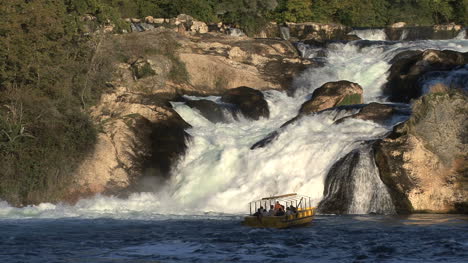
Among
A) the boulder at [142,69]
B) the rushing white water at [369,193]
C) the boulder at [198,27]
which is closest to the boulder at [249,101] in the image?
the boulder at [142,69]

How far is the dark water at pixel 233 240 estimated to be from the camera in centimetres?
2427

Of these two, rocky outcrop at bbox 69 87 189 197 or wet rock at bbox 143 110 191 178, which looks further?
wet rock at bbox 143 110 191 178

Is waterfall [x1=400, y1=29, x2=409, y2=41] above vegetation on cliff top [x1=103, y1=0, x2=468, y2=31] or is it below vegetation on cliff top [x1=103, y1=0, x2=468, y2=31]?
below

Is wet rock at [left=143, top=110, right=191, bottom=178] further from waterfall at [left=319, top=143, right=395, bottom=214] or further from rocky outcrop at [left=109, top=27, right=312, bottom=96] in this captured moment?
waterfall at [left=319, top=143, right=395, bottom=214]

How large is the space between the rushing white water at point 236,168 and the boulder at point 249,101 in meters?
0.70

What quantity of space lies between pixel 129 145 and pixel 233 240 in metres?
13.8

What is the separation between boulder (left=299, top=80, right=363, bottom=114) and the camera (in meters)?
42.2

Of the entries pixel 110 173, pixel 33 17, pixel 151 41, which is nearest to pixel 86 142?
pixel 110 173

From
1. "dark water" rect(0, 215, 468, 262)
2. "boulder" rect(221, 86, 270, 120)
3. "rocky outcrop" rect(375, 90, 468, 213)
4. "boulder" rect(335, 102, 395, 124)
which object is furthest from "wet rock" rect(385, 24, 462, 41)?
"dark water" rect(0, 215, 468, 262)

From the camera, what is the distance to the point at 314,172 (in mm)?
35125

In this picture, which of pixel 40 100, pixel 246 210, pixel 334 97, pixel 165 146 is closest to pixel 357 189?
pixel 246 210

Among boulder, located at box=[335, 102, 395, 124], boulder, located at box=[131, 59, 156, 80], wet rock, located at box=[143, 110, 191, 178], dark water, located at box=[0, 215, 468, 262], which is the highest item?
boulder, located at box=[131, 59, 156, 80]

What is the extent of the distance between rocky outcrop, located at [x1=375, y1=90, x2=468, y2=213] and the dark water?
4.09 ft

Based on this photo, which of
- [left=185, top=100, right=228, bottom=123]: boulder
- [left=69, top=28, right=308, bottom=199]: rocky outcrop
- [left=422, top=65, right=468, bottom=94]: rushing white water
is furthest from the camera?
[left=185, top=100, right=228, bottom=123]: boulder
